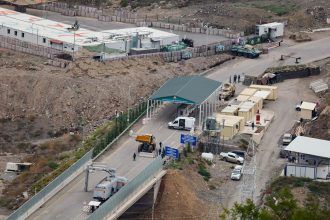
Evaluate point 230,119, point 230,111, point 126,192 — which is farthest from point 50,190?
point 230,111

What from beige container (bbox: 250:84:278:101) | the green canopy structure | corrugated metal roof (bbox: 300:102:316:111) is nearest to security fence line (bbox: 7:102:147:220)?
the green canopy structure

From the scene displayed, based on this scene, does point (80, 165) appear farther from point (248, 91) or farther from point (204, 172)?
point (248, 91)

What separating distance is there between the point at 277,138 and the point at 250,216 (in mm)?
21377

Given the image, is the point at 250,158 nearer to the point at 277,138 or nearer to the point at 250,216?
the point at 277,138

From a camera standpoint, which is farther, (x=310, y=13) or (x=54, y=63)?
(x=310, y=13)

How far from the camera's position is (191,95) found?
196 ft

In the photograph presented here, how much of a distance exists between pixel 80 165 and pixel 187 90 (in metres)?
11.3

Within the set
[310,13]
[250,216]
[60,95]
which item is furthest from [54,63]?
[250,216]

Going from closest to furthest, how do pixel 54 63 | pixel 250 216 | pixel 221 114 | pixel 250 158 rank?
pixel 250 216 < pixel 250 158 < pixel 221 114 < pixel 54 63

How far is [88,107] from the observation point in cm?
6656

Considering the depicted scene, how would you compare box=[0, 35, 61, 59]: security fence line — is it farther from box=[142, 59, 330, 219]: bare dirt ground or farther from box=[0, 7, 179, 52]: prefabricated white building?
box=[142, 59, 330, 219]: bare dirt ground

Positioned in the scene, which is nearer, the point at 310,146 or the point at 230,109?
the point at 310,146

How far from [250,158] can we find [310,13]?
34.2 m

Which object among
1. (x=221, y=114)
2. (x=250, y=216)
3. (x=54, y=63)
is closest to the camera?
(x=250, y=216)
